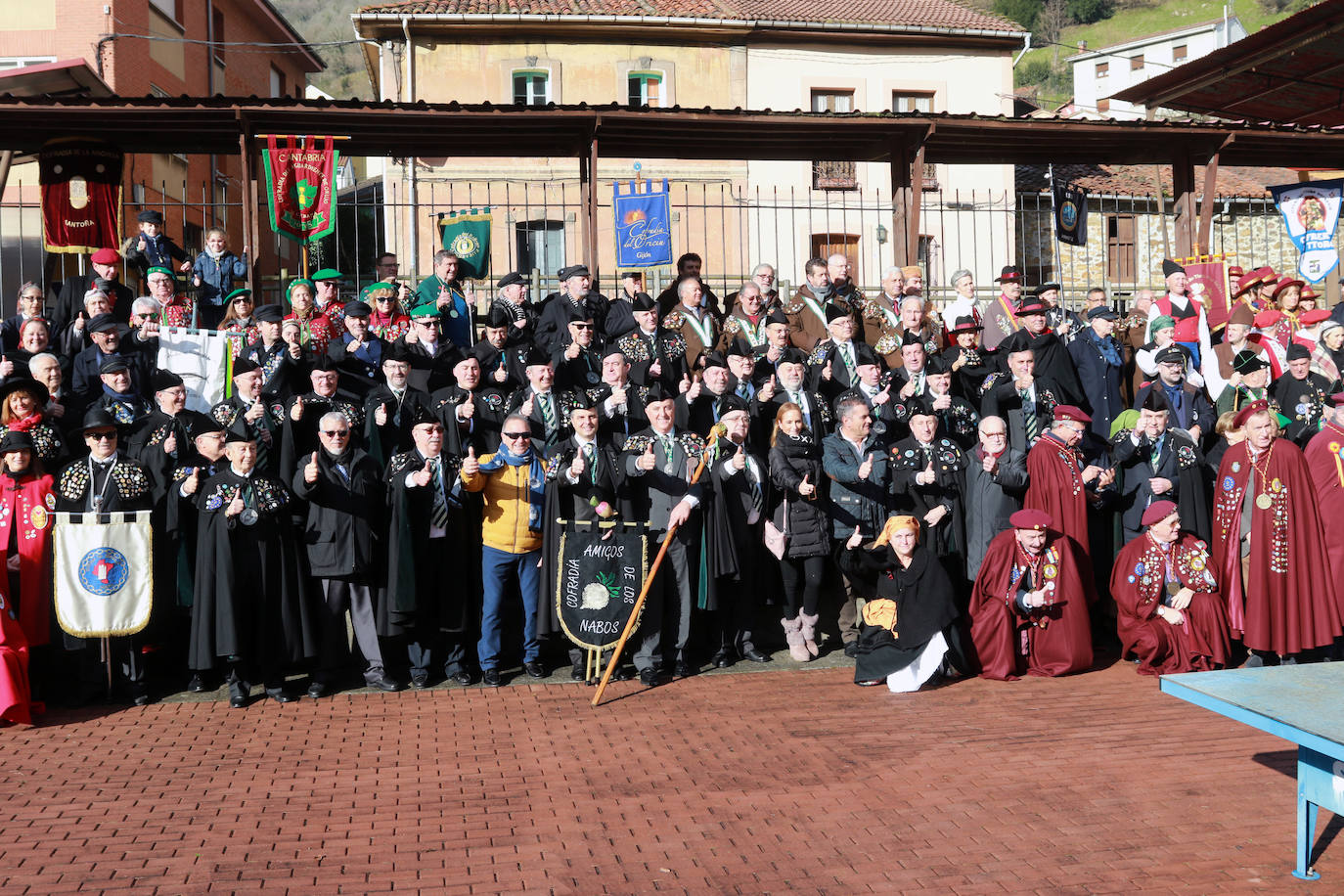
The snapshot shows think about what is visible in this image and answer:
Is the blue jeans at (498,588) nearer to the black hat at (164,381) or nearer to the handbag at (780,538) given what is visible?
the handbag at (780,538)

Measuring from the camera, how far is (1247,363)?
10578 millimetres

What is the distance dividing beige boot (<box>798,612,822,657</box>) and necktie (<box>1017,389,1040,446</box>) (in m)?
2.29

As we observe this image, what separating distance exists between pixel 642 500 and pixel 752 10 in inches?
915

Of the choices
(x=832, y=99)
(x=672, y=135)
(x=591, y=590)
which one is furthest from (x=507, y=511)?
(x=832, y=99)

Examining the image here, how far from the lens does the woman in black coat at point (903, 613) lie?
8352 mm

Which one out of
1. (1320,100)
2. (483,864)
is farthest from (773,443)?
(1320,100)

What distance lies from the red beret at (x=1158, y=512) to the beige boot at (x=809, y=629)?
8.18ft

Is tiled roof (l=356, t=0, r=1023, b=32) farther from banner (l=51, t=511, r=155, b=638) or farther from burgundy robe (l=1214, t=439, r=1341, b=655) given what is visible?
burgundy robe (l=1214, t=439, r=1341, b=655)

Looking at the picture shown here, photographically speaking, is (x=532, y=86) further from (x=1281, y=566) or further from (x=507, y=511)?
(x=1281, y=566)

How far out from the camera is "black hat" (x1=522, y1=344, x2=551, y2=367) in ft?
32.6

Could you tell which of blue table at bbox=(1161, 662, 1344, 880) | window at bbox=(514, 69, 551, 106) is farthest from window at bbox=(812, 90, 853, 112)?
blue table at bbox=(1161, 662, 1344, 880)

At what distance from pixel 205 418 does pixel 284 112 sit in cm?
389

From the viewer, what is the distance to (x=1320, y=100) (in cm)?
1476

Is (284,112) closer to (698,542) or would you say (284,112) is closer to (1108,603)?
(698,542)
